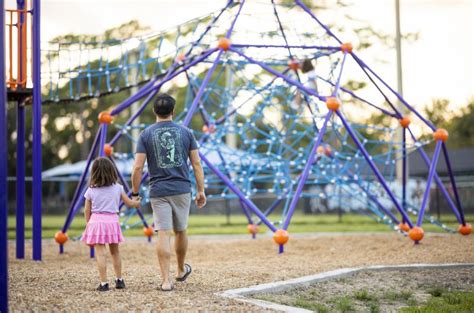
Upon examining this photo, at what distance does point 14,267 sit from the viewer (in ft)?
25.5

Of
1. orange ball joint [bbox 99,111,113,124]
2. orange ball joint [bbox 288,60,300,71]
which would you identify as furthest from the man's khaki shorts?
orange ball joint [bbox 288,60,300,71]

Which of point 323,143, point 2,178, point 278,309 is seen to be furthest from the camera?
point 323,143

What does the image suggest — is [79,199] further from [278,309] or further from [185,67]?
[278,309]

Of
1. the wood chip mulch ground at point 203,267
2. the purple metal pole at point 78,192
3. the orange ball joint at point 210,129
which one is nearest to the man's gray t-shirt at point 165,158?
the wood chip mulch ground at point 203,267

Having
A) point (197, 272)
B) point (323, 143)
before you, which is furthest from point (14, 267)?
point (323, 143)

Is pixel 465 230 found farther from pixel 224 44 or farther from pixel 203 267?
pixel 203 267

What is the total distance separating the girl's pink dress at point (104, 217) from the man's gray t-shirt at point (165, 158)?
47 cm

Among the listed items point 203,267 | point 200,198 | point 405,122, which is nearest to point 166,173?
point 200,198

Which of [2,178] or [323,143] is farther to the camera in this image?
[323,143]

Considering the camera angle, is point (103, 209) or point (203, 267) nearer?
point (103, 209)

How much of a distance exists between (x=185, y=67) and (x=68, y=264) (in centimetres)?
350

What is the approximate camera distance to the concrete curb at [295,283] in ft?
16.1

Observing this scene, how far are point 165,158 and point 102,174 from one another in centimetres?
66

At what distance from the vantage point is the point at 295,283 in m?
5.93
